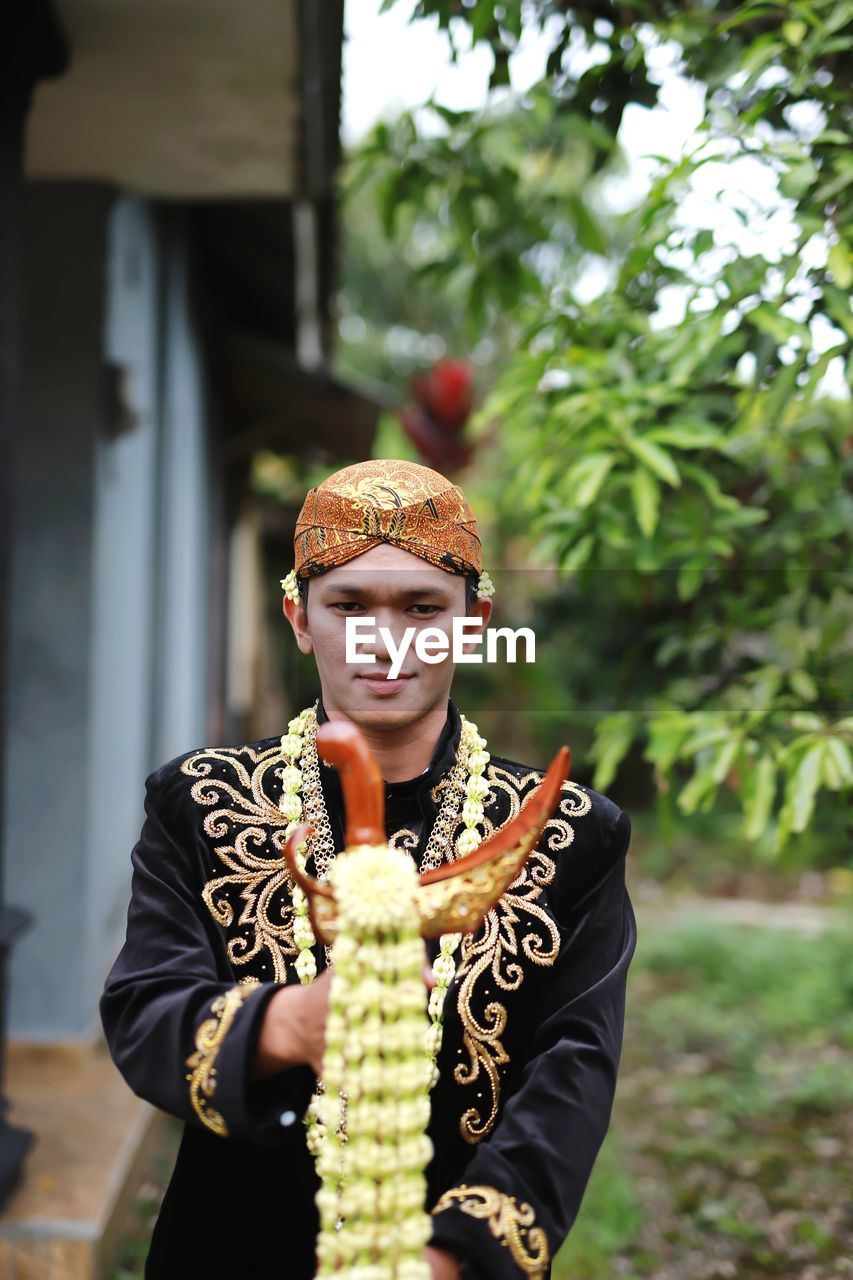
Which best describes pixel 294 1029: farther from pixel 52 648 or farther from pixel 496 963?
pixel 52 648

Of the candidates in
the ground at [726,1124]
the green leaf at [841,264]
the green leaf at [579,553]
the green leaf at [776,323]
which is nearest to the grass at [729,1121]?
the ground at [726,1124]

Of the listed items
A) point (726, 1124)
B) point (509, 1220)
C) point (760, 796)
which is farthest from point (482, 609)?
point (726, 1124)

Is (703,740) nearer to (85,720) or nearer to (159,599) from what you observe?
(85,720)

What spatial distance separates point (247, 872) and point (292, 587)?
1.30 feet

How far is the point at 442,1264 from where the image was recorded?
53.4 inches

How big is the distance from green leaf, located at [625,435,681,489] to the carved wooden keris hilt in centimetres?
133

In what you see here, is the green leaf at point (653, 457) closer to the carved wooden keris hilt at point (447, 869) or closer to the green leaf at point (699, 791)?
the green leaf at point (699, 791)

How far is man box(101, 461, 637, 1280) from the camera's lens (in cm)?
144

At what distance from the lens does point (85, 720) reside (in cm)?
444

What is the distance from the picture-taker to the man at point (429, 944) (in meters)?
1.44

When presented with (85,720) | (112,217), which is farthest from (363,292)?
(85,720)

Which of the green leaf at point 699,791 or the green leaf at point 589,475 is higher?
the green leaf at point 589,475

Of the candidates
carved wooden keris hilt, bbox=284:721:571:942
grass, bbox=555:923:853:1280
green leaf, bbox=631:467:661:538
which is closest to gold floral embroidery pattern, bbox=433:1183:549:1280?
carved wooden keris hilt, bbox=284:721:571:942

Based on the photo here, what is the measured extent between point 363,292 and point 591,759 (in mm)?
13720
